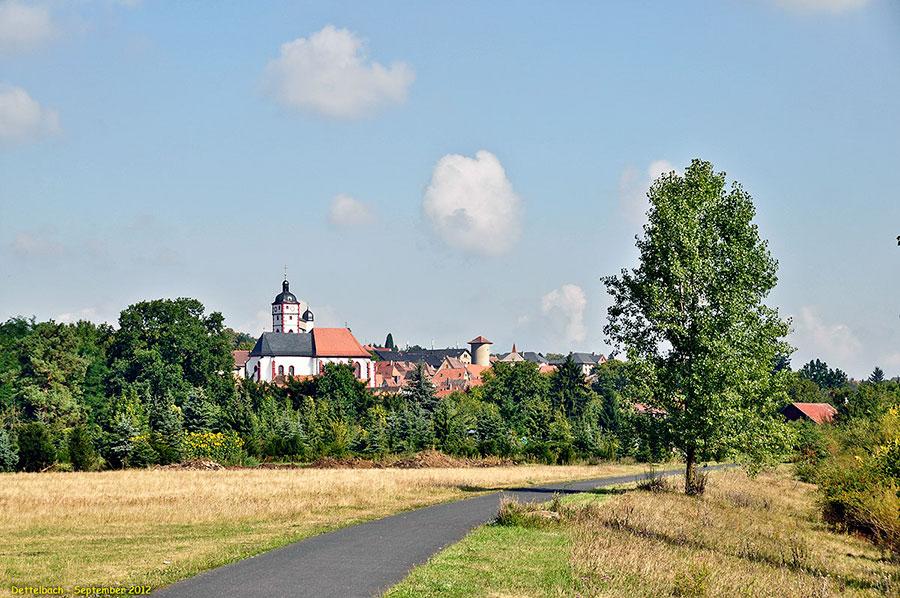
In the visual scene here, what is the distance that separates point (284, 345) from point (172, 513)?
448 feet

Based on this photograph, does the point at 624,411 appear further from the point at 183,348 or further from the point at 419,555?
the point at 183,348

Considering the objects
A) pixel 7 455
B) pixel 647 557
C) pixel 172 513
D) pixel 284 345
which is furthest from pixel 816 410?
pixel 284 345

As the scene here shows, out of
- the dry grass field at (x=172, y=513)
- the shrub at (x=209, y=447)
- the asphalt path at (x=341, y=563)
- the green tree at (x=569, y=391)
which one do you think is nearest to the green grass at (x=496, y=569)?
the asphalt path at (x=341, y=563)

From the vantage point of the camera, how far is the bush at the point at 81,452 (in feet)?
136

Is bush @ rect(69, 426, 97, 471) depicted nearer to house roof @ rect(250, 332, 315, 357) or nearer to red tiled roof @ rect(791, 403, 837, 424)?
red tiled roof @ rect(791, 403, 837, 424)

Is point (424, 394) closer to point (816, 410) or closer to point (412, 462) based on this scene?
point (412, 462)

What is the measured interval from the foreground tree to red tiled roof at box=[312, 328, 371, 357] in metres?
129

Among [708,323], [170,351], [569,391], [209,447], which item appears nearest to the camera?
[708,323]

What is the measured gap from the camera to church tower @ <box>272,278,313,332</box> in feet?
590

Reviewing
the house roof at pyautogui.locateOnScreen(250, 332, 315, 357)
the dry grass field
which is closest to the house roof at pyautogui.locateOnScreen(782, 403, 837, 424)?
the dry grass field

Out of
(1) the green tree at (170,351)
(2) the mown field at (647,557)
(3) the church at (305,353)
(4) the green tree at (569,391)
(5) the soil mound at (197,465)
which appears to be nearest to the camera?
(2) the mown field at (647,557)

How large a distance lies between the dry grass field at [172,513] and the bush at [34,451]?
4.63 metres

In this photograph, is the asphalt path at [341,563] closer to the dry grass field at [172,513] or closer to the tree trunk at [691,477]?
the dry grass field at [172,513]

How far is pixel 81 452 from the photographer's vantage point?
41.8m
